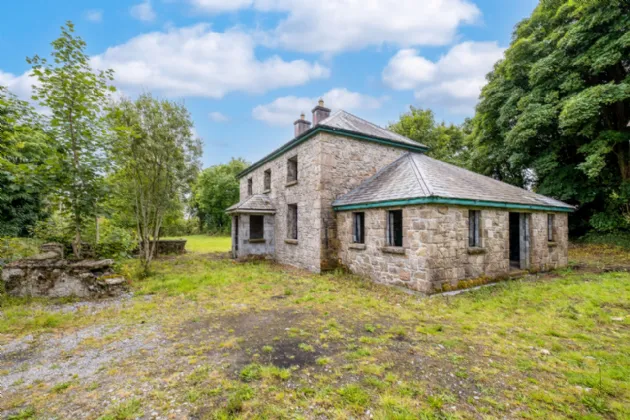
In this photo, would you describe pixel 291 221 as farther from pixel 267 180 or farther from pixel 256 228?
pixel 256 228

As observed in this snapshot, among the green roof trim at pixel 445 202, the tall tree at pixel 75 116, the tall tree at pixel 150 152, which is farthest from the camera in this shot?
the tall tree at pixel 150 152

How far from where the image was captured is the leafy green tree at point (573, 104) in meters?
11.2

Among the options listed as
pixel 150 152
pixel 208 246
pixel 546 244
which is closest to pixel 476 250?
pixel 546 244

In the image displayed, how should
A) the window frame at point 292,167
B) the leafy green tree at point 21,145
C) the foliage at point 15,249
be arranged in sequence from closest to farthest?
the leafy green tree at point 21,145
the foliage at point 15,249
the window frame at point 292,167

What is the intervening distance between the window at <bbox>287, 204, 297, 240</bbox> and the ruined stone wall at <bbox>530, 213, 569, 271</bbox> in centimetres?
896

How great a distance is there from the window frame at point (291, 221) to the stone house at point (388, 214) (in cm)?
5

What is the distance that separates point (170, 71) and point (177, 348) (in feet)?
34.3

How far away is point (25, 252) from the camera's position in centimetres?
742

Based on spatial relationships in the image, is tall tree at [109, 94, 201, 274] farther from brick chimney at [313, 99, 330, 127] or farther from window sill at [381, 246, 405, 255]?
window sill at [381, 246, 405, 255]

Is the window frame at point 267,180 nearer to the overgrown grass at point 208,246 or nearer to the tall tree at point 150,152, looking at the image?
the tall tree at point 150,152

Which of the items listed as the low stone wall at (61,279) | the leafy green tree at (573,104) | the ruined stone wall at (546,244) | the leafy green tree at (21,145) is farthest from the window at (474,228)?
the leafy green tree at (21,145)

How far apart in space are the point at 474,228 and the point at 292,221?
23.7 ft

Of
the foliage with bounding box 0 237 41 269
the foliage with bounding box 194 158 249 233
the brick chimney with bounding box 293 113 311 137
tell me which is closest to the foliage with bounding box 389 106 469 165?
the brick chimney with bounding box 293 113 311 137

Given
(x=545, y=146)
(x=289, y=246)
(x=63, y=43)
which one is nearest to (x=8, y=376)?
(x=63, y=43)
